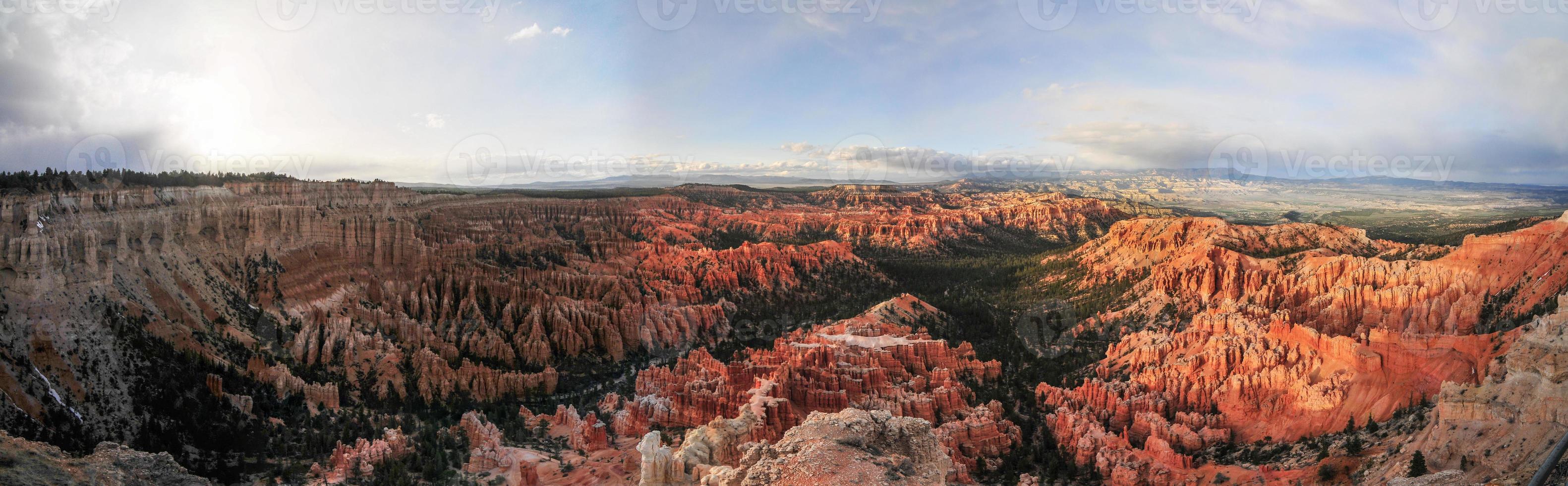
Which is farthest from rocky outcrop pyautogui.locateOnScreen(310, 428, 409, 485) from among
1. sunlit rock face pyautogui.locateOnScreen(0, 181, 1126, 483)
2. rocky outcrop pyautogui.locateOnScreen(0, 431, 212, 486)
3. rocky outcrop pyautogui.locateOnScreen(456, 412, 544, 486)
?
rocky outcrop pyautogui.locateOnScreen(0, 431, 212, 486)

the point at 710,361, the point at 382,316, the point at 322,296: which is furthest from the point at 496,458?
the point at 322,296

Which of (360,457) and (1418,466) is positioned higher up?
(1418,466)

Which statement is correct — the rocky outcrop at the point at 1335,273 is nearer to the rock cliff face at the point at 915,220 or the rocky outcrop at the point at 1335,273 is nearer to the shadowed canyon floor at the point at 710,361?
the shadowed canyon floor at the point at 710,361

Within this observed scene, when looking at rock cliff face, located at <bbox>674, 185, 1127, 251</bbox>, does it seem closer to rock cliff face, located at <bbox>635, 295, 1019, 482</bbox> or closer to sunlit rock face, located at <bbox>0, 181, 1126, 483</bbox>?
sunlit rock face, located at <bbox>0, 181, 1126, 483</bbox>

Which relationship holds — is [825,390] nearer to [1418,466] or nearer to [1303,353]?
[1303,353]

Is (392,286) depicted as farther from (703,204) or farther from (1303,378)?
(703,204)

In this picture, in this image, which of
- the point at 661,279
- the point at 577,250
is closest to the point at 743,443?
the point at 661,279
